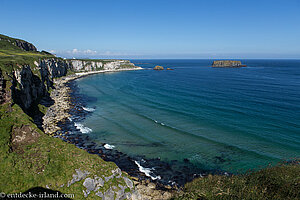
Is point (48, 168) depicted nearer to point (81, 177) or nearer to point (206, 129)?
point (81, 177)

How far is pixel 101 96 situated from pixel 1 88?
5074cm

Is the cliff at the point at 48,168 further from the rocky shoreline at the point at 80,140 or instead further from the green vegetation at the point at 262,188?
the green vegetation at the point at 262,188

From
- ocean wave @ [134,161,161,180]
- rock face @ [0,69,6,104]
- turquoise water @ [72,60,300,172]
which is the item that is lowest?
ocean wave @ [134,161,161,180]

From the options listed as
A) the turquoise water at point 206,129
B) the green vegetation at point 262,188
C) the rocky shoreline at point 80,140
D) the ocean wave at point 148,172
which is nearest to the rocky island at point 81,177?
the green vegetation at point 262,188

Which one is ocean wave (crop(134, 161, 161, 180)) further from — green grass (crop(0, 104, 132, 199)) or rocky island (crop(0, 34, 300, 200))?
green grass (crop(0, 104, 132, 199))

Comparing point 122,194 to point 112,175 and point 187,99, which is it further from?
point 187,99

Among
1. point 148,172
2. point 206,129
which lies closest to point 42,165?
point 148,172

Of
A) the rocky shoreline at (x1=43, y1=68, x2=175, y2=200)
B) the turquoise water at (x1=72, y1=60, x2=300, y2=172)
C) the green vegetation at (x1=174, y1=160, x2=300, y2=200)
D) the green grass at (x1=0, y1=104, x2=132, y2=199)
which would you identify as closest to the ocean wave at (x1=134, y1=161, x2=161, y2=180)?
the rocky shoreline at (x1=43, y1=68, x2=175, y2=200)

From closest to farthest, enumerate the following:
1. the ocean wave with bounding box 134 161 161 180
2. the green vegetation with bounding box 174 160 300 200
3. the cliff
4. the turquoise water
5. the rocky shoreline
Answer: the green vegetation with bounding box 174 160 300 200, the cliff, the rocky shoreline, the ocean wave with bounding box 134 161 161 180, the turquoise water

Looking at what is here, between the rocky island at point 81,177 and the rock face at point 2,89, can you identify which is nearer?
the rocky island at point 81,177

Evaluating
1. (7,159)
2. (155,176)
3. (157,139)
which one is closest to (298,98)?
(157,139)

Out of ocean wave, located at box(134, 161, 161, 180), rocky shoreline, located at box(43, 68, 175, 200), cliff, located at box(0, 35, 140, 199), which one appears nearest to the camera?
cliff, located at box(0, 35, 140, 199)

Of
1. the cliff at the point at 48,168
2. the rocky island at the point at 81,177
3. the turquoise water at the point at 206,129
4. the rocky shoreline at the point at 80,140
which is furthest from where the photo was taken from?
the turquoise water at the point at 206,129

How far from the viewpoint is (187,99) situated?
7000 cm
